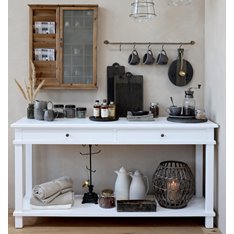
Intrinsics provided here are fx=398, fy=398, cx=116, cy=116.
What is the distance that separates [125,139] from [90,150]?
19.1 inches

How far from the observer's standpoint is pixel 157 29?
3443 millimetres

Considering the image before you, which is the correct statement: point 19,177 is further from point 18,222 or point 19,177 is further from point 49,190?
point 18,222

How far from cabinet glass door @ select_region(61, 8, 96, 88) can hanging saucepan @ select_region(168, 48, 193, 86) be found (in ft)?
2.23

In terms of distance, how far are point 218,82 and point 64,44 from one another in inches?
52.2

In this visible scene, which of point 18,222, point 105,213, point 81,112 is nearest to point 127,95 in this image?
point 81,112

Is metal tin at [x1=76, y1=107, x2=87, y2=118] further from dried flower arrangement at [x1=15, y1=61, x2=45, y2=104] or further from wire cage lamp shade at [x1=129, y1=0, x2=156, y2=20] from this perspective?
wire cage lamp shade at [x1=129, y1=0, x2=156, y2=20]

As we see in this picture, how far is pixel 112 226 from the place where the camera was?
3.12 metres

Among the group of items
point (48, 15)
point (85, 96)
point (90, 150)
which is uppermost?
point (48, 15)

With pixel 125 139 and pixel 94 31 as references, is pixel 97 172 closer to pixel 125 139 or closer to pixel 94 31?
pixel 125 139

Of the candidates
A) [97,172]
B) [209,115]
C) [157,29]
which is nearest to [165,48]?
[157,29]

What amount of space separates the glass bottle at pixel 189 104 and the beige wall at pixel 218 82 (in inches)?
6.4

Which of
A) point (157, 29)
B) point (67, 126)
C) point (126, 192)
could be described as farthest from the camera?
point (157, 29)

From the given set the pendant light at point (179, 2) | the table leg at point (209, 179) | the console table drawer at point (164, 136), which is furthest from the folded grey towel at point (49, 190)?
the pendant light at point (179, 2)

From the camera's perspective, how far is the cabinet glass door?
338 cm
